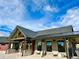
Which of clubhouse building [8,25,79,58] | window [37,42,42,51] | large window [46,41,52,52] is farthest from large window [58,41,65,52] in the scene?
window [37,42,42,51]

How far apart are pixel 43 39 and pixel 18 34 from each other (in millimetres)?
6332

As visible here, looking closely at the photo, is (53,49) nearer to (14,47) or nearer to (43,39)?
(43,39)

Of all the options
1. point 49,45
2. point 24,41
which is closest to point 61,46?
point 49,45

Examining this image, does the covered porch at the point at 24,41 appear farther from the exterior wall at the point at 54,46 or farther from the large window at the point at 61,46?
the large window at the point at 61,46

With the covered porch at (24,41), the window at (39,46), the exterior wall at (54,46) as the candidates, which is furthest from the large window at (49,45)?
the covered porch at (24,41)

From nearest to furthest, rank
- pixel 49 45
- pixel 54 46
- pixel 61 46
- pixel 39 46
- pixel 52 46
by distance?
pixel 61 46 < pixel 54 46 < pixel 52 46 < pixel 49 45 < pixel 39 46

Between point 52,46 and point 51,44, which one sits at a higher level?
point 51,44

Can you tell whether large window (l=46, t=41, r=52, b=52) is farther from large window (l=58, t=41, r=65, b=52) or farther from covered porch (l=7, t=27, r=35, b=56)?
A: covered porch (l=7, t=27, r=35, b=56)

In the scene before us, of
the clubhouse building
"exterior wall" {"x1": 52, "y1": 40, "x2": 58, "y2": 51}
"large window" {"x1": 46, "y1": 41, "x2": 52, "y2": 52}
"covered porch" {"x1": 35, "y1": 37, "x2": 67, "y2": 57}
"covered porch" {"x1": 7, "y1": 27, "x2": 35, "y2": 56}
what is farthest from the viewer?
"covered porch" {"x1": 7, "y1": 27, "x2": 35, "y2": 56}

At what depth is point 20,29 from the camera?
19078 millimetres

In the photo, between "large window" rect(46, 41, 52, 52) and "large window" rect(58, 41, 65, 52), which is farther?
"large window" rect(46, 41, 52, 52)

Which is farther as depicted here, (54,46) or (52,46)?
(52,46)

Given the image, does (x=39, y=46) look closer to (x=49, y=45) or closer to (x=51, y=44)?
(x=49, y=45)

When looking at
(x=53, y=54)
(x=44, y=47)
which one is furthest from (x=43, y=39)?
(x=53, y=54)
